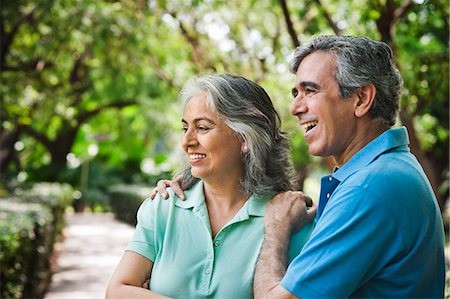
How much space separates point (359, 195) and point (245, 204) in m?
0.81

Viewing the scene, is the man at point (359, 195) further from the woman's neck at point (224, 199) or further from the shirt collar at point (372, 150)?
the woman's neck at point (224, 199)

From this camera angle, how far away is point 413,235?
1855 millimetres

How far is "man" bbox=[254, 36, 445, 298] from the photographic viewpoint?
1.84 metres

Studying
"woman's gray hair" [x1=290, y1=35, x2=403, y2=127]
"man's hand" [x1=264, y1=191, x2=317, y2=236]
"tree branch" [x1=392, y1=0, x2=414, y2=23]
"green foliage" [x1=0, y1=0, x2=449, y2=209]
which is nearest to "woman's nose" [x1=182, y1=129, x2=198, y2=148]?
"man's hand" [x1=264, y1=191, x2=317, y2=236]

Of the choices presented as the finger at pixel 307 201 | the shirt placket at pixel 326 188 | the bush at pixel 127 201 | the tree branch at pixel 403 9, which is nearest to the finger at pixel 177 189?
the finger at pixel 307 201

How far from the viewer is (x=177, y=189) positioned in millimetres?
2705

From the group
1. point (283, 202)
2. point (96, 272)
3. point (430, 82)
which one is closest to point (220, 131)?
point (283, 202)

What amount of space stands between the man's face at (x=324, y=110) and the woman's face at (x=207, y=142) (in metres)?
0.43

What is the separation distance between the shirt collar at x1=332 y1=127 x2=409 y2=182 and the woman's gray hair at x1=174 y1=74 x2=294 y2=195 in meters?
0.57

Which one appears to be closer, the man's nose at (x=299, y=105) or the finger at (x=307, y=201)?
the man's nose at (x=299, y=105)

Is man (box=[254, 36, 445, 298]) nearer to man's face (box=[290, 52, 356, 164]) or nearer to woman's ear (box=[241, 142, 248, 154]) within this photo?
man's face (box=[290, 52, 356, 164])

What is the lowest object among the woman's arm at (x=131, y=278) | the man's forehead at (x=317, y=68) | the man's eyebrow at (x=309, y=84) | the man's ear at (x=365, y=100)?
the woman's arm at (x=131, y=278)

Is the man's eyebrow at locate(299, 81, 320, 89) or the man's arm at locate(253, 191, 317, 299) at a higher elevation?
the man's eyebrow at locate(299, 81, 320, 89)

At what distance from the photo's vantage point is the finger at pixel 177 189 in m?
2.67
